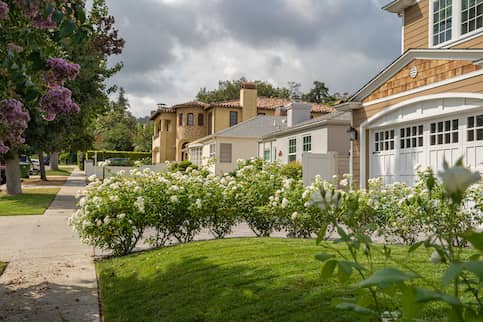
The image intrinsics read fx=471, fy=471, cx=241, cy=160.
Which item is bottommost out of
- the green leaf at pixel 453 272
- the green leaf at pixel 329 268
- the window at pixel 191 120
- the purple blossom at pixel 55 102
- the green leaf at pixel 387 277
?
the green leaf at pixel 329 268

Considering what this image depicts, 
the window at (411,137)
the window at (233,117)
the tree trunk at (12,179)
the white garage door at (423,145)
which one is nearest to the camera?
the white garage door at (423,145)

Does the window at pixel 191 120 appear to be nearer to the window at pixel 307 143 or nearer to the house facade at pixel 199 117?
the house facade at pixel 199 117

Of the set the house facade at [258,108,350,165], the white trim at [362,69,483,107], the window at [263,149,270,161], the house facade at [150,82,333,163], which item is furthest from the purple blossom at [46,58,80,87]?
the house facade at [150,82,333,163]

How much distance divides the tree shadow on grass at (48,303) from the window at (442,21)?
11148 millimetres

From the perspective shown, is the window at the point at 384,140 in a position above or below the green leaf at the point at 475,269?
above

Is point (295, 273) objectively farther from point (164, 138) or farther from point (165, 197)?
point (164, 138)

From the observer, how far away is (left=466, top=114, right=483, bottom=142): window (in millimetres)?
9922

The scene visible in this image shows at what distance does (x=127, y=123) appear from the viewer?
7406cm

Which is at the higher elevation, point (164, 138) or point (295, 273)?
point (164, 138)

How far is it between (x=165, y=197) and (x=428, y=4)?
32.6ft

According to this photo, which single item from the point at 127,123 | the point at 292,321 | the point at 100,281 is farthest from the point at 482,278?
the point at 127,123

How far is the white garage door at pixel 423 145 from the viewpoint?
1012 centimetres

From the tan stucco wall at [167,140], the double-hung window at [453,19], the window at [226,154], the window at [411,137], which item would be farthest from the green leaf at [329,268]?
the tan stucco wall at [167,140]

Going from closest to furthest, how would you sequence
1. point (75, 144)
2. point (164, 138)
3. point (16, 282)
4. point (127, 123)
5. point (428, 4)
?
1. point (16, 282)
2. point (428, 4)
3. point (75, 144)
4. point (164, 138)
5. point (127, 123)
